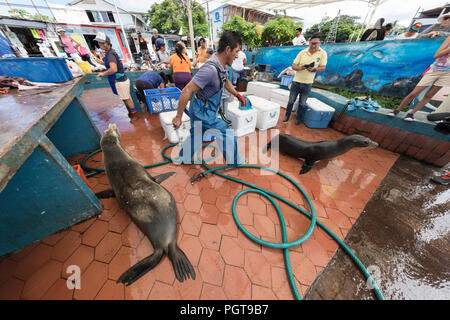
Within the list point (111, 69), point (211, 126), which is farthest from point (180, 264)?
point (111, 69)

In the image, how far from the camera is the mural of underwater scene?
5.20 meters

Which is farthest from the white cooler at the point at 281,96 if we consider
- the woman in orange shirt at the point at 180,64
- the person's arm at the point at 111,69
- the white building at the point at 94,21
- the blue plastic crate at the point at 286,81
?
the white building at the point at 94,21

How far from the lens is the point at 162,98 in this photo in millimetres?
4750

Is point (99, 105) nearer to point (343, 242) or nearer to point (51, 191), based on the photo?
point (51, 191)

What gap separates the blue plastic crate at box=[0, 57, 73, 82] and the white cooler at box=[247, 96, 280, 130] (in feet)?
13.7

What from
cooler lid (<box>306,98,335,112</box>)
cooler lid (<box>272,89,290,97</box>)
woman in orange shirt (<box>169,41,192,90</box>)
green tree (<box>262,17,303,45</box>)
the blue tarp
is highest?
green tree (<box>262,17,303,45</box>)

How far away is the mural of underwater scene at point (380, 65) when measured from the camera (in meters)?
5.20

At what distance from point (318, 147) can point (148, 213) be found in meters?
3.18

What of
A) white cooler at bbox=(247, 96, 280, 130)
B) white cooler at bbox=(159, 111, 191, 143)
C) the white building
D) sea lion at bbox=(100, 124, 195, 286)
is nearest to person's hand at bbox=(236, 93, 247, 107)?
white cooler at bbox=(159, 111, 191, 143)

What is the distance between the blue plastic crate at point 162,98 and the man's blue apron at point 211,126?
2407 millimetres

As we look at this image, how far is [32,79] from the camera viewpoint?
275 centimetres

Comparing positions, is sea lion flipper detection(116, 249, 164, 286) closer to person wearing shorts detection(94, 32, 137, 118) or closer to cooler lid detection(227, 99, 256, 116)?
cooler lid detection(227, 99, 256, 116)

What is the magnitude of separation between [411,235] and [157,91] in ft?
20.2

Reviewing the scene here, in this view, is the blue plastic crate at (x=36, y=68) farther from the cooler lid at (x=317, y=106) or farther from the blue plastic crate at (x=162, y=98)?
the cooler lid at (x=317, y=106)
